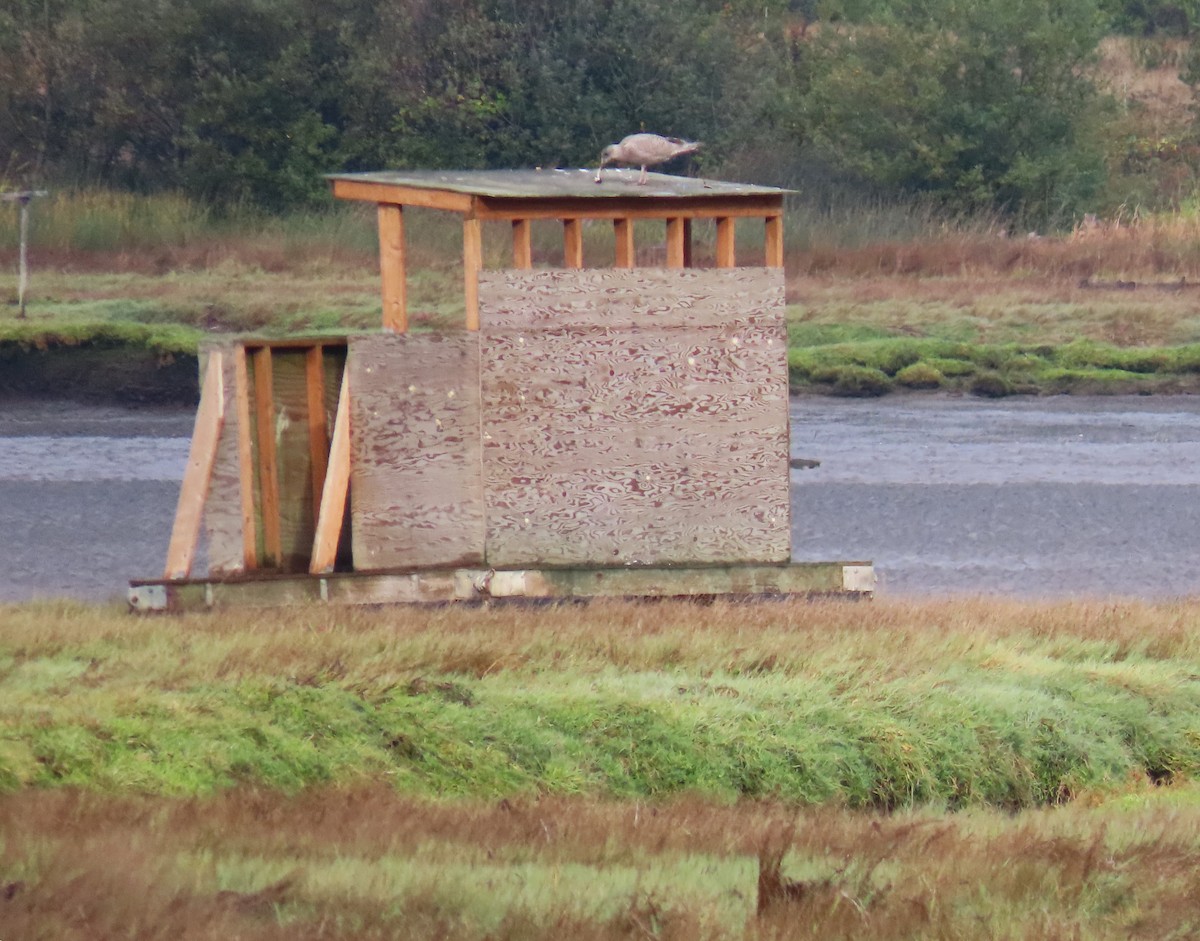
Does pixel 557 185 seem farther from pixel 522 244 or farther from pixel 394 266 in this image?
pixel 394 266

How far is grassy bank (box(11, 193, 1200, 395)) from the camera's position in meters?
20.6

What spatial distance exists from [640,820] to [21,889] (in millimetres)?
2044

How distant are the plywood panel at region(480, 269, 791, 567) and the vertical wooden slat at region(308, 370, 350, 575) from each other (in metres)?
0.65

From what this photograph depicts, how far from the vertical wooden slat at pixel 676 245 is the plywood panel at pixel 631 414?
1.65 feet

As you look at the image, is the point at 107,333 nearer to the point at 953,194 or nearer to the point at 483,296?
the point at 483,296

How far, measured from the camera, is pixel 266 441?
861 centimetres

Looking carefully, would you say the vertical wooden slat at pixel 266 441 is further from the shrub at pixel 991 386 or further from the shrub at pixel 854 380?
the shrub at pixel 991 386

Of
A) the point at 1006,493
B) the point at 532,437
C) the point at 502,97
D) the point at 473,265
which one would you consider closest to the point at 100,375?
the point at 1006,493

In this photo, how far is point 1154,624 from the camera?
8.62 meters

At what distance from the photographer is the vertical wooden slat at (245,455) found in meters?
8.47

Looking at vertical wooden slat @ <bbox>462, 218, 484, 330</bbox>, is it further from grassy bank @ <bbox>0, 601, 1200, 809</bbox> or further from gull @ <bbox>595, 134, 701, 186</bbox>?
grassy bank @ <bbox>0, 601, 1200, 809</bbox>

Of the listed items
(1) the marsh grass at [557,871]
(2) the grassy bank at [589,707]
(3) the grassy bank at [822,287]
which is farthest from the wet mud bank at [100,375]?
(1) the marsh grass at [557,871]

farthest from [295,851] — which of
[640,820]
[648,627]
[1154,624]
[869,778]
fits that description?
[1154,624]

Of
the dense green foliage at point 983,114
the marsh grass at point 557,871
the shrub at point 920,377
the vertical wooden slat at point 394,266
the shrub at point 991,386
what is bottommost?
the shrub at point 991,386
